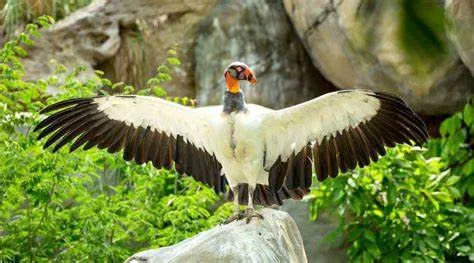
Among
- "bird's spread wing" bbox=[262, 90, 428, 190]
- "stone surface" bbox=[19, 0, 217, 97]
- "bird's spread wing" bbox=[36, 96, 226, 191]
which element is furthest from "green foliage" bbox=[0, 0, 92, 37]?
"bird's spread wing" bbox=[262, 90, 428, 190]

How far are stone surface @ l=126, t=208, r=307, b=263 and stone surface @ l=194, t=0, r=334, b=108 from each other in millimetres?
3713

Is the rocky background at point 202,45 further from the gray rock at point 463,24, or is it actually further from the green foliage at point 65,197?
the green foliage at point 65,197

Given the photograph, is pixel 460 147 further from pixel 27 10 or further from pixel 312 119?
pixel 27 10

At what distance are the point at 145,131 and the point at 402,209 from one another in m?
2.53

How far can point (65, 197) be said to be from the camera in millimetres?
6102

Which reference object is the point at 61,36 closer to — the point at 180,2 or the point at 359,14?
the point at 180,2

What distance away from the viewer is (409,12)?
7.04m

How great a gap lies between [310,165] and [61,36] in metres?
4.16

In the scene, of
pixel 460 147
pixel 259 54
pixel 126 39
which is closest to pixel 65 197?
pixel 126 39

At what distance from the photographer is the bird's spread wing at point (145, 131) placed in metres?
4.84

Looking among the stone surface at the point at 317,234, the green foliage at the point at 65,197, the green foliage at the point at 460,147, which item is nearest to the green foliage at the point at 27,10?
the green foliage at the point at 65,197

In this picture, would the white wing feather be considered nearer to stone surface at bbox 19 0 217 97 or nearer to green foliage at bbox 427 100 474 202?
green foliage at bbox 427 100 474 202

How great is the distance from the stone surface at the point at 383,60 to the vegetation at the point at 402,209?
0.36 meters

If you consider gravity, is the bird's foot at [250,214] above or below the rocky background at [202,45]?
below
